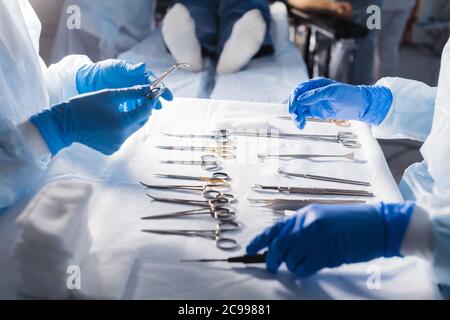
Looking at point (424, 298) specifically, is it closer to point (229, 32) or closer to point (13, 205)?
point (13, 205)

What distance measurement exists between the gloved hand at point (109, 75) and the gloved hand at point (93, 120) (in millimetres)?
237

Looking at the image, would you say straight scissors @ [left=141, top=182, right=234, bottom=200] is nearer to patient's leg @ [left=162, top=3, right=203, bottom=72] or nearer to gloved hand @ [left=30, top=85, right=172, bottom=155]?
gloved hand @ [left=30, top=85, right=172, bottom=155]

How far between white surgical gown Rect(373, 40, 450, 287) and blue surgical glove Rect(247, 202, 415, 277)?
0.06m

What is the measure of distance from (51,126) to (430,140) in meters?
0.81

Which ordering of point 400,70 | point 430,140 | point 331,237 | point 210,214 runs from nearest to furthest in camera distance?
point 331,237, point 210,214, point 430,140, point 400,70

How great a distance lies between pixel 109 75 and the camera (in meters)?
1.27

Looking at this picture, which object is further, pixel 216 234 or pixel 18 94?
pixel 18 94

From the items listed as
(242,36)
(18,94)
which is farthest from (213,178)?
(242,36)

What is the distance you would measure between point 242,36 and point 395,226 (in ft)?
4.78

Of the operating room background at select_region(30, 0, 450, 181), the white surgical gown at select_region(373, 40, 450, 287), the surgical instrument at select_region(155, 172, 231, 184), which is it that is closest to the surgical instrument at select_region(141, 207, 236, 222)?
the surgical instrument at select_region(155, 172, 231, 184)

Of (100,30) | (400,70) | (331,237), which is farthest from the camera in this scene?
(400,70)

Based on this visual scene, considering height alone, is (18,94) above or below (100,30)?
above

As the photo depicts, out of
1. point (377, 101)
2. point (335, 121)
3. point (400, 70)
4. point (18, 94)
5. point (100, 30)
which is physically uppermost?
point (18, 94)

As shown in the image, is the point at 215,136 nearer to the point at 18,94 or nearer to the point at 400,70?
the point at 18,94
